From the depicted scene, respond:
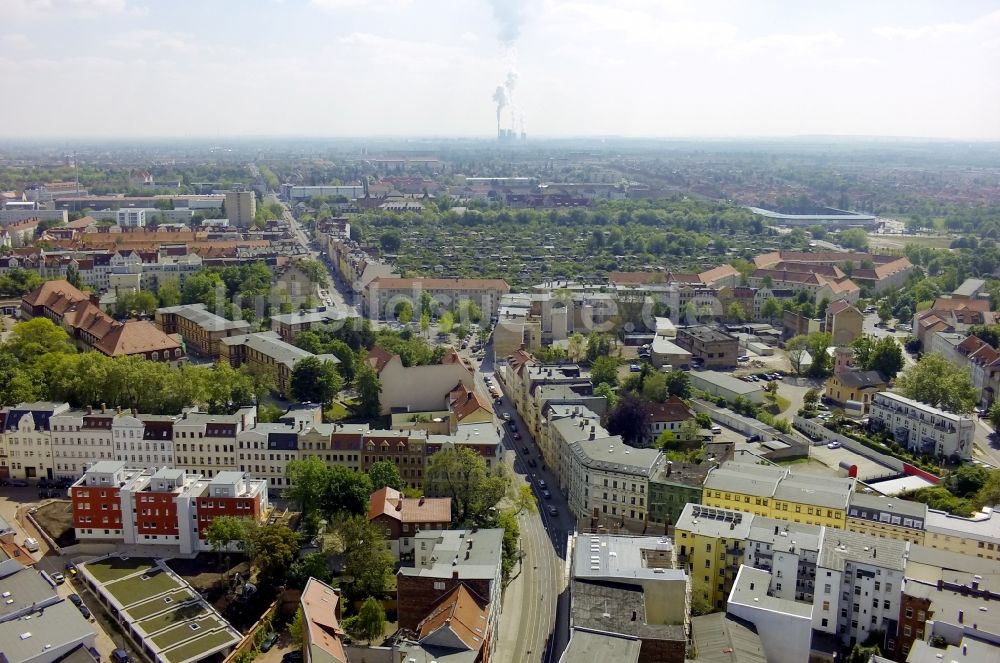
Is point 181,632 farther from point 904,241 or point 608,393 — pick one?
point 904,241

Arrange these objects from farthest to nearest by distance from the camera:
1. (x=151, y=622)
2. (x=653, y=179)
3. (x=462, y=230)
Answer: (x=653, y=179) → (x=462, y=230) → (x=151, y=622)

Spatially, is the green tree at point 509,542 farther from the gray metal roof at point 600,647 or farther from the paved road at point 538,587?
the gray metal roof at point 600,647

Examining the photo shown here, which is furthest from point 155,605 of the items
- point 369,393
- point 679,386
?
point 679,386

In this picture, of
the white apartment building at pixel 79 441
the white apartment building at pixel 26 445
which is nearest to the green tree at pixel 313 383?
the white apartment building at pixel 79 441

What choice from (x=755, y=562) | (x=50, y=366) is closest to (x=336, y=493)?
(x=755, y=562)

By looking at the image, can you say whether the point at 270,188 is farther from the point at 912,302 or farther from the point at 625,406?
the point at 625,406

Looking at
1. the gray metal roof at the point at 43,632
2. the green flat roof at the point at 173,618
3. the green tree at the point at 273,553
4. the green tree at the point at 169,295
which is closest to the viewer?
the gray metal roof at the point at 43,632
